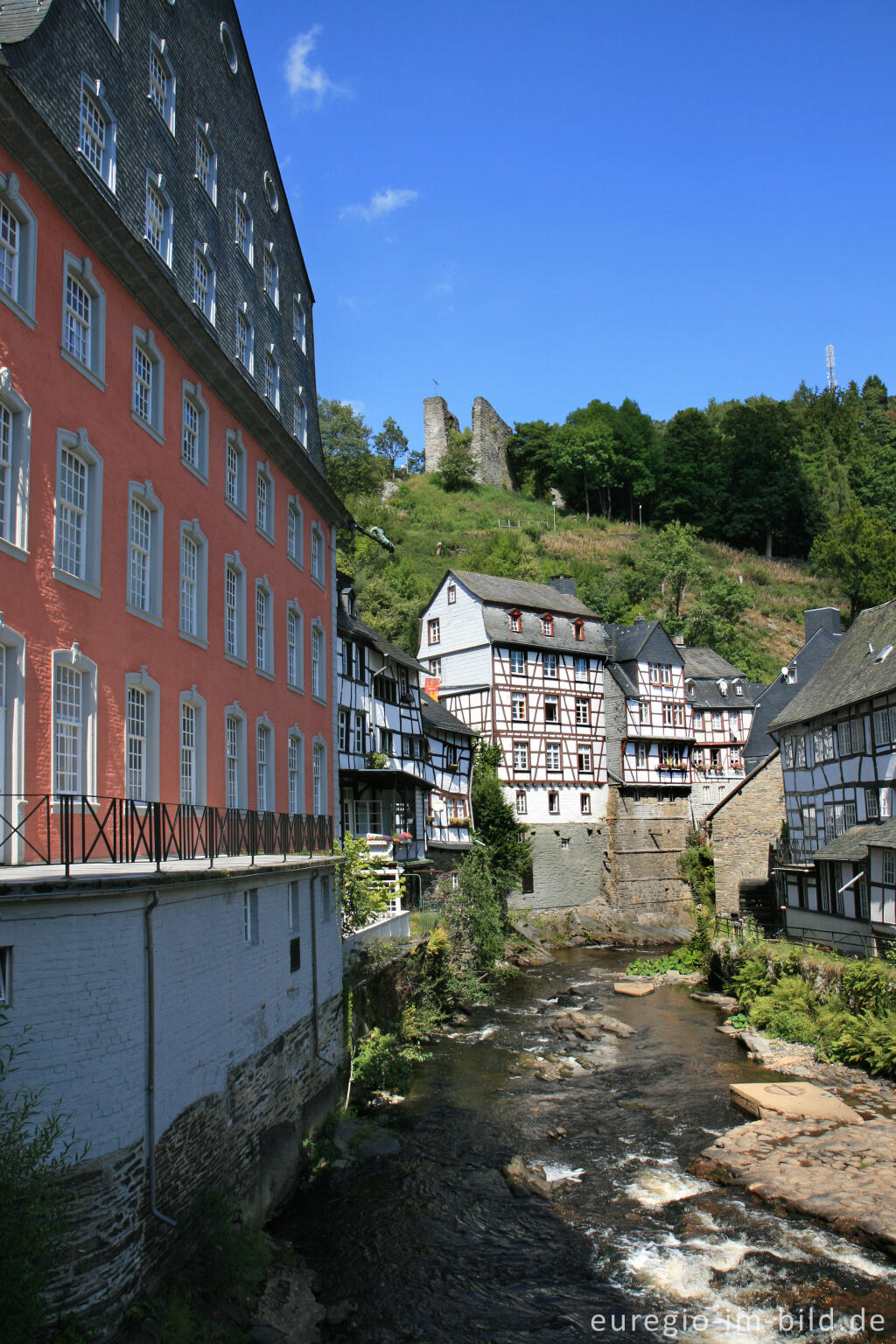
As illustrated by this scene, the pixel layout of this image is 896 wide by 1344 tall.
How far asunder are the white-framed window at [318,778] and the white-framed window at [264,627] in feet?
11.6

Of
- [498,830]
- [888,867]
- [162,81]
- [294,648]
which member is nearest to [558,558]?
[498,830]

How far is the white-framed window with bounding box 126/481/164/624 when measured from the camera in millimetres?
13750

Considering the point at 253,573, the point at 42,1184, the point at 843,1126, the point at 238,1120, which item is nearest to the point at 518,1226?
the point at 238,1120

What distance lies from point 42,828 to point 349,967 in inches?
437

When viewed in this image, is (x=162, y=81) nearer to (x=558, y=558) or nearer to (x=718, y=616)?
(x=718, y=616)

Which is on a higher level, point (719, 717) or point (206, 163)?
point (206, 163)

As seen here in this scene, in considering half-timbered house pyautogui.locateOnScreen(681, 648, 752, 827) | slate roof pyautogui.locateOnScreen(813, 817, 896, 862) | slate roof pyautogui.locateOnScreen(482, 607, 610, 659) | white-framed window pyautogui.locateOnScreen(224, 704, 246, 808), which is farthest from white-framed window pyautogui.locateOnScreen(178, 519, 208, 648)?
half-timbered house pyautogui.locateOnScreen(681, 648, 752, 827)

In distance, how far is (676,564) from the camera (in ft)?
222

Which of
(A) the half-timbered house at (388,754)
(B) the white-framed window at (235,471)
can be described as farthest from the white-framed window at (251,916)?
(A) the half-timbered house at (388,754)

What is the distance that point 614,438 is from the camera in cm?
9294

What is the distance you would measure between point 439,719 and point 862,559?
38.4 meters

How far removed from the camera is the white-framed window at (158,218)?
15172 millimetres

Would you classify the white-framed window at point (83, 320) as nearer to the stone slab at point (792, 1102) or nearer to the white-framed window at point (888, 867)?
the stone slab at point (792, 1102)

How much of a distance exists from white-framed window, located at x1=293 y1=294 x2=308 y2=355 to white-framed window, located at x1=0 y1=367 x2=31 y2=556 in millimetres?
13323
